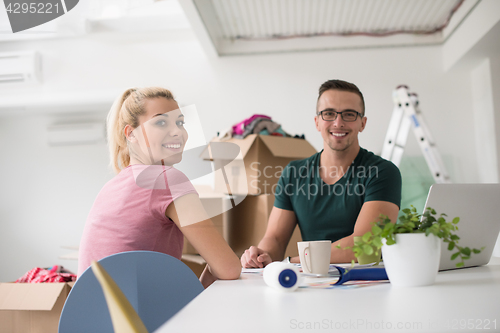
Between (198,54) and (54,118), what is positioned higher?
(198,54)

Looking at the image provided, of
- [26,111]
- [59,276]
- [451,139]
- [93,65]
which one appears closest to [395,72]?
[451,139]

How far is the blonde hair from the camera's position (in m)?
1.02

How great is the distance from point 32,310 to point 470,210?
A: 5.37 feet

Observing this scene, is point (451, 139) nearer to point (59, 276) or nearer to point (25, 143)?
point (59, 276)

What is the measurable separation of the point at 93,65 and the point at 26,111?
0.84 metres

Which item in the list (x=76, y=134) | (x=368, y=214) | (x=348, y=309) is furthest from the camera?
(x=76, y=134)

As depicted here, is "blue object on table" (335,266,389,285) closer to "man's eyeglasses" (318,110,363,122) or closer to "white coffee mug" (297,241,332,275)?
"white coffee mug" (297,241,332,275)

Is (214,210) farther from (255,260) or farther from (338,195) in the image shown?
(255,260)

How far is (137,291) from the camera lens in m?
0.63

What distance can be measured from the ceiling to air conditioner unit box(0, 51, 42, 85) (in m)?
1.57

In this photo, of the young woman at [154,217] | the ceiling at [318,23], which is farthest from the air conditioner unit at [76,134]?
the young woman at [154,217]

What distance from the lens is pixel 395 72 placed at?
315 cm

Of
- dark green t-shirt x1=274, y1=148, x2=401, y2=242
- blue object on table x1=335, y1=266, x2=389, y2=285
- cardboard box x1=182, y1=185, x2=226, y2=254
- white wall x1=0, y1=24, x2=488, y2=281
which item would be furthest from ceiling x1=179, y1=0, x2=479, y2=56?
blue object on table x1=335, y1=266, x2=389, y2=285

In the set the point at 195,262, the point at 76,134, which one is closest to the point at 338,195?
the point at 195,262
